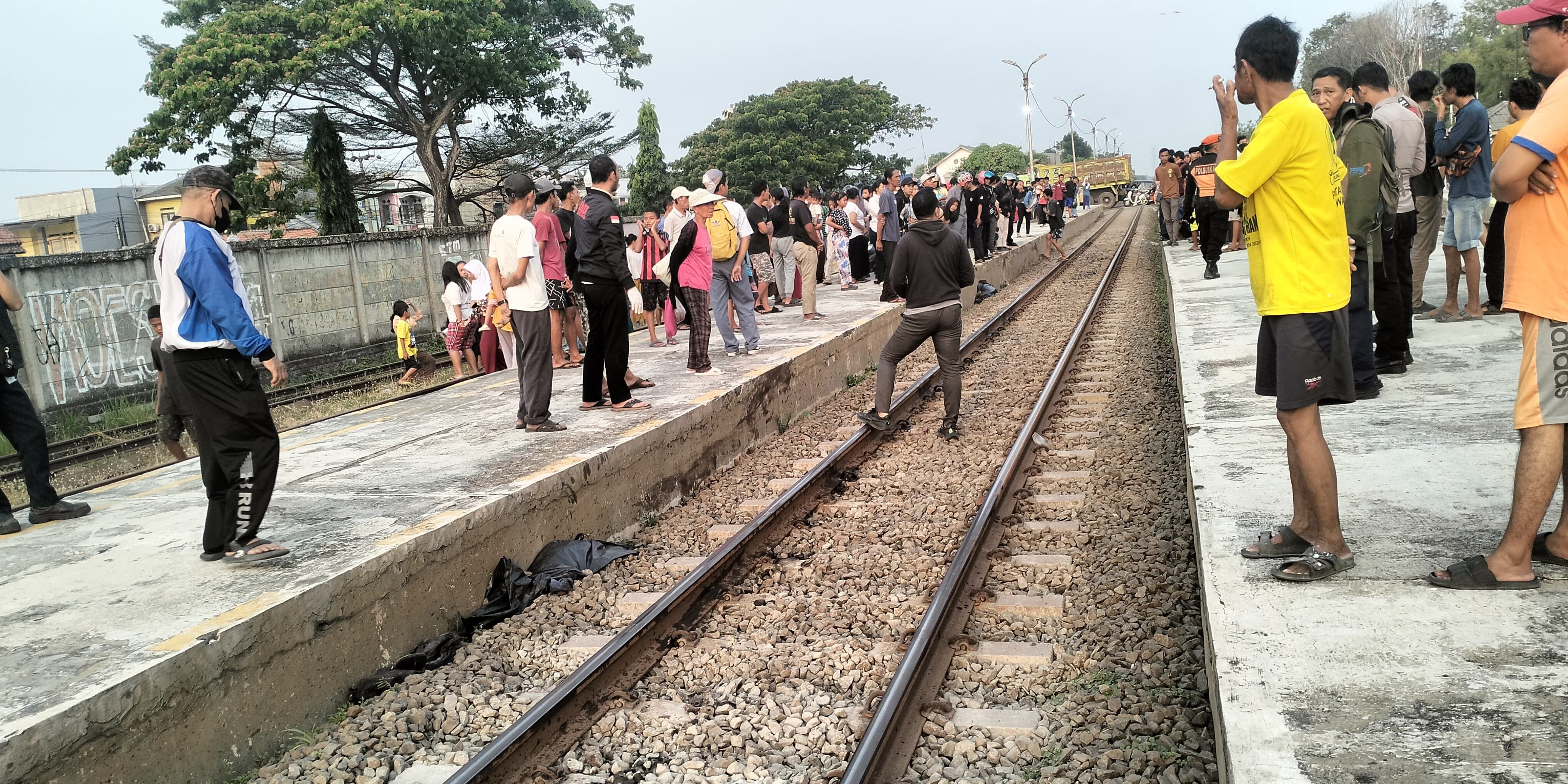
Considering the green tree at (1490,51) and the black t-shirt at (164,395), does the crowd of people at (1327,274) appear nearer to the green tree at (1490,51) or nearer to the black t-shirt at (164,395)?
the black t-shirt at (164,395)

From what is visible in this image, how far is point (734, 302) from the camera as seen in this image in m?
10.1

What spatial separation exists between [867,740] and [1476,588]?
6.81 feet

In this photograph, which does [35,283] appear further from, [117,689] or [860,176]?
[860,176]

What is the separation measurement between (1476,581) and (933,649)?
1898mm

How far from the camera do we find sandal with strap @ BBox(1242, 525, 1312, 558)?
3.73 meters

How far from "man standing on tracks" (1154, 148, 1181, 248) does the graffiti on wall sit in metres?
16.2

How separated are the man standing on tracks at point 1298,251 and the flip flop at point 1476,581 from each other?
303 mm

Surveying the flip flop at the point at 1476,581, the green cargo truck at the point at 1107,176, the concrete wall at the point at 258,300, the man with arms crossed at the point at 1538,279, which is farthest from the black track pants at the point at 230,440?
the green cargo truck at the point at 1107,176

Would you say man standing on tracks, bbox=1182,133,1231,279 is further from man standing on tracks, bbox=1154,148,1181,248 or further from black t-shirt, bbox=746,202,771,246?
black t-shirt, bbox=746,202,771,246

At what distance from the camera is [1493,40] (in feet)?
161

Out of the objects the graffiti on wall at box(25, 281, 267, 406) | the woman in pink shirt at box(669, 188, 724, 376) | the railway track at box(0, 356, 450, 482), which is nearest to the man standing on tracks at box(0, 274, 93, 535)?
the railway track at box(0, 356, 450, 482)

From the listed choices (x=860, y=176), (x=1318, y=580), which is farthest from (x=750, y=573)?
(x=860, y=176)

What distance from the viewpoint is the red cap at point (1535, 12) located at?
3.12 metres

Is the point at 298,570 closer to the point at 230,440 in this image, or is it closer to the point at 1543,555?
the point at 230,440
